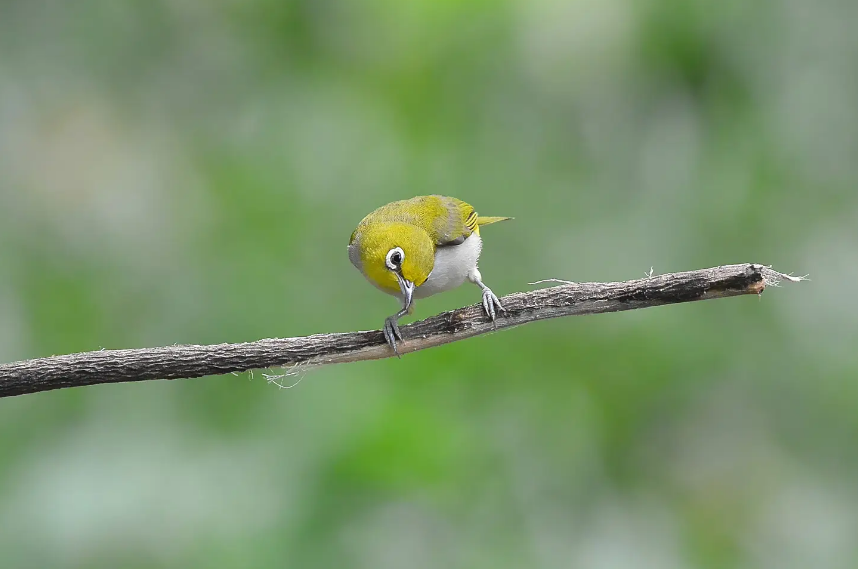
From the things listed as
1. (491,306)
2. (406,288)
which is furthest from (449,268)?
(491,306)

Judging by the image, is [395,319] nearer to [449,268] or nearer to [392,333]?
[392,333]

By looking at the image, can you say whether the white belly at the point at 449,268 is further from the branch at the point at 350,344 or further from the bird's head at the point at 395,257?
the branch at the point at 350,344

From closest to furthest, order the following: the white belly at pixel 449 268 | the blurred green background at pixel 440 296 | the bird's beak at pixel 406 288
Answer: the bird's beak at pixel 406 288
the white belly at pixel 449 268
the blurred green background at pixel 440 296

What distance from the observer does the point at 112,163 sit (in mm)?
5711

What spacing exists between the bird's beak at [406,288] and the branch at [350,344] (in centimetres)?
15

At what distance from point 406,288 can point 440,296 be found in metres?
2.09

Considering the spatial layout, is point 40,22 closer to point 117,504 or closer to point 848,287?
point 117,504

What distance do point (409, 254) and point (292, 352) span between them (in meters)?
0.60

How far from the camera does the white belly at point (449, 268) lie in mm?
3486

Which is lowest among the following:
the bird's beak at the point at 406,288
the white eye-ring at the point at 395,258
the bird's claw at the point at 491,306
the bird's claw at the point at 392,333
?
the bird's claw at the point at 392,333

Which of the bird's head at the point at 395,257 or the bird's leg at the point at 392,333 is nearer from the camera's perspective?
the bird's leg at the point at 392,333

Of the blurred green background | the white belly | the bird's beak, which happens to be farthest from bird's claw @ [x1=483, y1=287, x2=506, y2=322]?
the blurred green background

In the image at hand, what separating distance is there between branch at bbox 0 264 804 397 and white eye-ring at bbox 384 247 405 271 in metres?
0.27

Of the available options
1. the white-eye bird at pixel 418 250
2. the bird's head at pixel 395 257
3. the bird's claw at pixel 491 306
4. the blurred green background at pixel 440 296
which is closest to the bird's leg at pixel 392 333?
the white-eye bird at pixel 418 250
